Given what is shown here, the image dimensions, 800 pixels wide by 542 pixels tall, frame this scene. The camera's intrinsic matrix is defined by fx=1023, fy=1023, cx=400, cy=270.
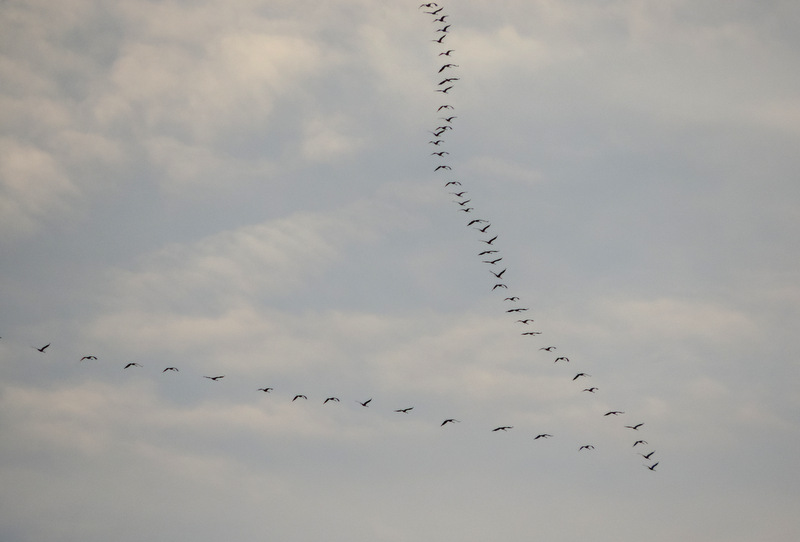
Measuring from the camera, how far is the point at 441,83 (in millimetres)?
165000

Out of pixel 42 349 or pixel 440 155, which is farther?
pixel 440 155

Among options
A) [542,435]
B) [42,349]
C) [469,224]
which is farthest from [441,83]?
[42,349]

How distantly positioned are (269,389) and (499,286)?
1511 inches

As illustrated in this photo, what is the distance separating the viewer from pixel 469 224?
156 m

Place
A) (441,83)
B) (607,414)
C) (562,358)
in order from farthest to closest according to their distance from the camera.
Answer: (441,83) → (562,358) → (607,414)

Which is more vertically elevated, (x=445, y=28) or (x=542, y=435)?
(x=445, y=28)

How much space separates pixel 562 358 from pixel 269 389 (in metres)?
Result: 44.7

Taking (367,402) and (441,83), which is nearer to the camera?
(367,402)

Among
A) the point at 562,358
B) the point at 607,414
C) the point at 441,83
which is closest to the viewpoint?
the point at 607,414

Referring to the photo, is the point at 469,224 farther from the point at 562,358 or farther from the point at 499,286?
the point at 562,358

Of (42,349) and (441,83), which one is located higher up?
(441,83)

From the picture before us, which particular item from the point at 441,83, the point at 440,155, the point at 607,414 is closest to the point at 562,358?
the point at 607,414

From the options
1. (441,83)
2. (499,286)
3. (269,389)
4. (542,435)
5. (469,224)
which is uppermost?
(441,83)

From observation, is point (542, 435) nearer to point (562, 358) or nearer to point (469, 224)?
point (562, 358)
